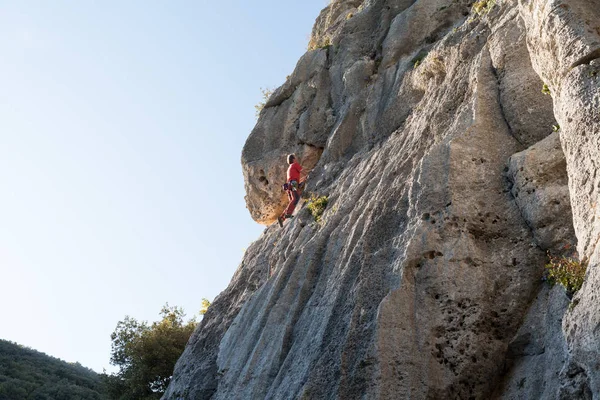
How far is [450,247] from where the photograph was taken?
11.8 meters

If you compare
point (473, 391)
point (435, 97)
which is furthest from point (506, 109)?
point (473, 391)

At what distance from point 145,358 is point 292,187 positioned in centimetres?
1045

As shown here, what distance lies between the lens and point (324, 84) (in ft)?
75.9

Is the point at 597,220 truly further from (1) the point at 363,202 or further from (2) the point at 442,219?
(1) the point at 363,202

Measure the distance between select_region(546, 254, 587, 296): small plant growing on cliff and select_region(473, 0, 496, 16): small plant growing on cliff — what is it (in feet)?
24.2

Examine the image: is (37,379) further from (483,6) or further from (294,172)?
(483,6)

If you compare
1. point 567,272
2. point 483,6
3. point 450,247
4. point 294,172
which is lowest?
point 567,272

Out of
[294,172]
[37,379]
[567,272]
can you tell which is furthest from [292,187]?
[37,379]

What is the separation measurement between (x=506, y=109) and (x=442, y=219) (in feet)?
9.04

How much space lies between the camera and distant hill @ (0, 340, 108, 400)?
3441 cm

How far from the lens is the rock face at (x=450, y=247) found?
10.1 m

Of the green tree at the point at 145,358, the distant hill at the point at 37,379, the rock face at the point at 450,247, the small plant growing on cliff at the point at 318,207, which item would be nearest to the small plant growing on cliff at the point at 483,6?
the rock face at the point at 450,247

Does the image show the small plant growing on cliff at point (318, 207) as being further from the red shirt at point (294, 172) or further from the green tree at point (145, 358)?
the green tree at point (145, 358)

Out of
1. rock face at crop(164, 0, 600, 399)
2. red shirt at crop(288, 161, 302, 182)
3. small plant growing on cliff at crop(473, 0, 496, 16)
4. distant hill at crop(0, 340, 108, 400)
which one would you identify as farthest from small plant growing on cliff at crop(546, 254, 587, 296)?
distant hill at crop(0, 340, 108, 400)
